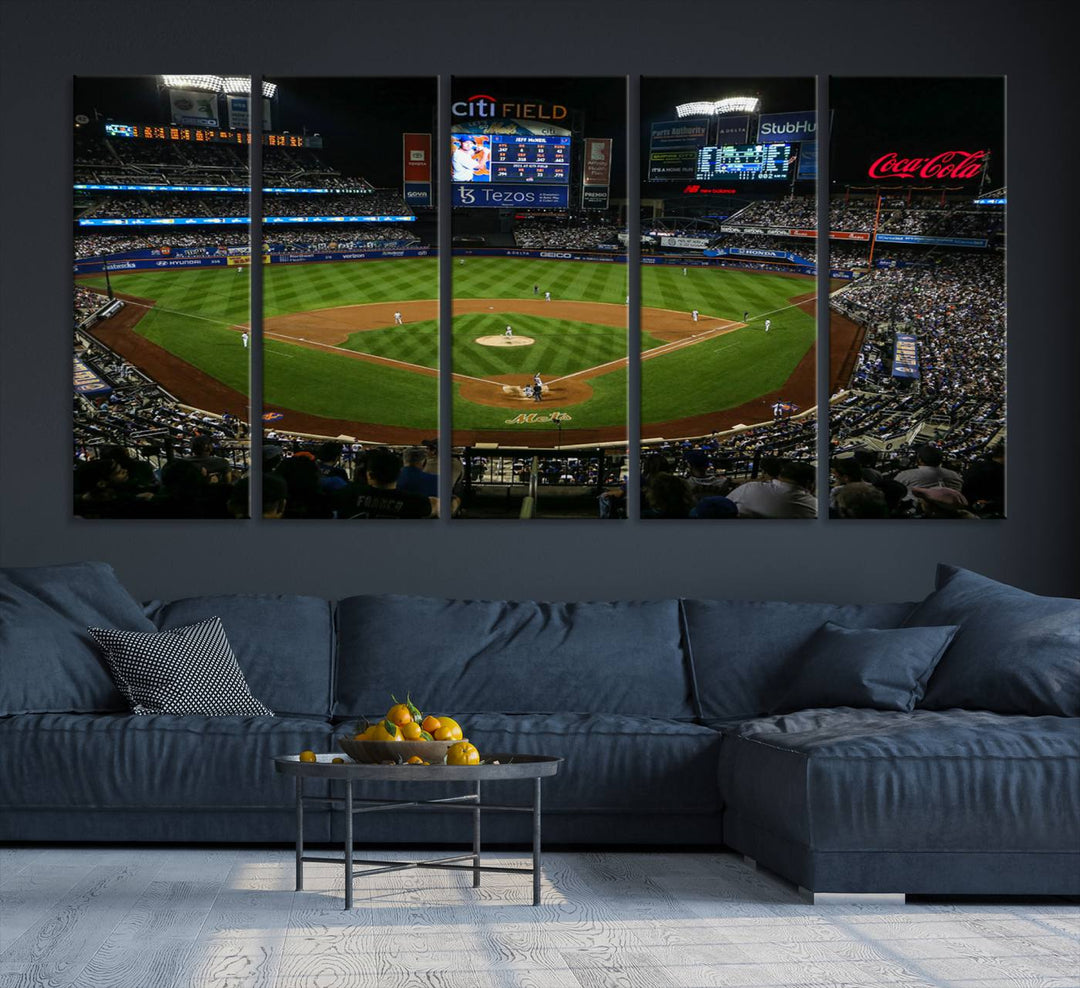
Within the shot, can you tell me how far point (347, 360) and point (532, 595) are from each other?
1306 millimetres

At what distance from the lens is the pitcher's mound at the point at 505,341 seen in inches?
242

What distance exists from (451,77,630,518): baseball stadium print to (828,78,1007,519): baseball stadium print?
99 cm

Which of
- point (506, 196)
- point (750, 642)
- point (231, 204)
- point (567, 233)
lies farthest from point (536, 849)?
point (231, 204)

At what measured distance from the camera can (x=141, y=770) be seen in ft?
15.2

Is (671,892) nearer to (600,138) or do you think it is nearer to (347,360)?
(347,360)

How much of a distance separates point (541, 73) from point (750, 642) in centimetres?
267

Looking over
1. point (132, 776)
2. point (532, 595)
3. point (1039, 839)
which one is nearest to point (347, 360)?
point (532, 595)

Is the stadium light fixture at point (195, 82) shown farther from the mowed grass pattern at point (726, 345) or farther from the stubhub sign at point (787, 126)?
the stubhub sign at point (787, 126)

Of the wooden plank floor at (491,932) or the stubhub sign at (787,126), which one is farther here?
the stubhub sign at (787,126)

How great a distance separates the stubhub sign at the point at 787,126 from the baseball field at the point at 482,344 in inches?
24.0

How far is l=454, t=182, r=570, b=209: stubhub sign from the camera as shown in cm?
617

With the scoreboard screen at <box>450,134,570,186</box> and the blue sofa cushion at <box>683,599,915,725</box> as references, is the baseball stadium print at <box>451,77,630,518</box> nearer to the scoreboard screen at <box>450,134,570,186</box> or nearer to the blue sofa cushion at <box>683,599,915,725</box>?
the scoreboard screen at <box>450,134,570,186</box>

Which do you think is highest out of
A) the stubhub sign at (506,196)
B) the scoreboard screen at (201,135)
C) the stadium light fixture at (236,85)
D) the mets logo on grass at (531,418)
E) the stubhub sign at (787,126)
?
the stadium light fixture at (236,85)

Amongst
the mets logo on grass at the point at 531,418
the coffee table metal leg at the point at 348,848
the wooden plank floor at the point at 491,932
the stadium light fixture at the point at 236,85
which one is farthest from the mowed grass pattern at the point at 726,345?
the coffee table metal leg at the point at 348,848
